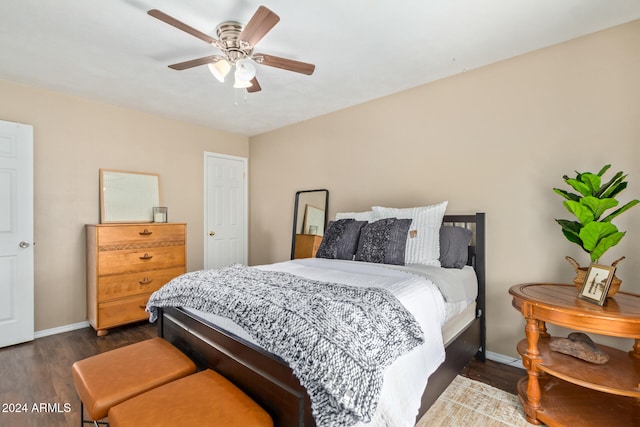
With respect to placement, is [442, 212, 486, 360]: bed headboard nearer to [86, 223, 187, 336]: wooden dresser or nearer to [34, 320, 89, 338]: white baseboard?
[86, 223, 187, 336]: wooden dresser

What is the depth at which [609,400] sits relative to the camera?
179cm

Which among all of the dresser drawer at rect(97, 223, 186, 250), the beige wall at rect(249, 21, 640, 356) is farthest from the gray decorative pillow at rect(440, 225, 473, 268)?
the dresser drawer at rect(97, 223, 186, 250)

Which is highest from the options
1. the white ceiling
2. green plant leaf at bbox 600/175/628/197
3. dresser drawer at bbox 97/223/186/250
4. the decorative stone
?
the white ceiling

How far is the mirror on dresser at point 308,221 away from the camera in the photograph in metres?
3.74

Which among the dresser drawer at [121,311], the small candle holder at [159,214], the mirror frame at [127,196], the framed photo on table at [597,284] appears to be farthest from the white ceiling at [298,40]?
the dresser drawer at [121,311]

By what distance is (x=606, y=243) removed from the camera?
5.73 feet

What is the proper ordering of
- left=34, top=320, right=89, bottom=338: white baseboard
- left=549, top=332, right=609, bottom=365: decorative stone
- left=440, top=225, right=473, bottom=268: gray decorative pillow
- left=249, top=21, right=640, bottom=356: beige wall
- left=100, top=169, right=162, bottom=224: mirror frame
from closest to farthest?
left=549, top=332, right=609, bottom=365: decorative stone, left=249, top=21, right=640, bottom=356: beige wall, left=440, top=225, right=473, bottom=268: gray decorative pillow, left=34, top=320, right=89, bottom=338: white baseboard, left=100, top=169, right=162, bottom=224: mirror frame

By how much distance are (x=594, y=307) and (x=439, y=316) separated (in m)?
0.76

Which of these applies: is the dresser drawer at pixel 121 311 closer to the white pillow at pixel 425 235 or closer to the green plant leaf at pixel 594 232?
the white pillow at pixel 425 235

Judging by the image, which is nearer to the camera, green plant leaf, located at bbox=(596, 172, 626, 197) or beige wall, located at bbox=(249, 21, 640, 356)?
green plant leaf, located at bbox=(596, 172, 626, 197)

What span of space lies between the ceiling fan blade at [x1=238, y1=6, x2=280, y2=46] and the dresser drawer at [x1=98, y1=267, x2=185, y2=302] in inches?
107

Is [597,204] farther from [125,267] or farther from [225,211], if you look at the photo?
[225,211]

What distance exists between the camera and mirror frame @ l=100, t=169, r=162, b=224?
3439 mm

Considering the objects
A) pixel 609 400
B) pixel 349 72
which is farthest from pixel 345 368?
pixel 349 72
